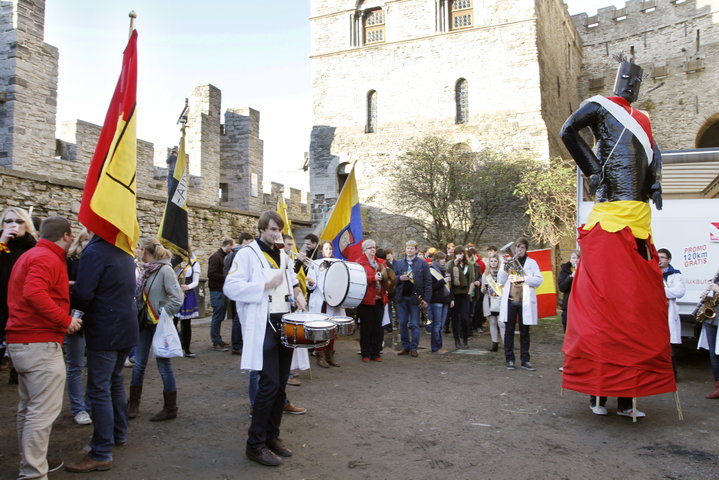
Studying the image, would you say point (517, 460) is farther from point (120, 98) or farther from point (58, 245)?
point (120, 98)

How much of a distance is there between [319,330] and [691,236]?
23.4 ft

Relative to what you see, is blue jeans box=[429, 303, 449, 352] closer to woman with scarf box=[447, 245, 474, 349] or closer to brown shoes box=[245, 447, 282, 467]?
woman with scarf box=[447, 245, 474, 349]

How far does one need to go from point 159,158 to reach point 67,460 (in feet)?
57.2

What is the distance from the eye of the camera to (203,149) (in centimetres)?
2106

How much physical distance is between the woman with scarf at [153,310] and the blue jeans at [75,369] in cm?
46

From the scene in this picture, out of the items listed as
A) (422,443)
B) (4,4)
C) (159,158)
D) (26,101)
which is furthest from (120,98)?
(159,158)

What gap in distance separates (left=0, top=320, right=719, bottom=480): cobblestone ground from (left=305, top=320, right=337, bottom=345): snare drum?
968 mm

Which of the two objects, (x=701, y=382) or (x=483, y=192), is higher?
(x=483, y=192)

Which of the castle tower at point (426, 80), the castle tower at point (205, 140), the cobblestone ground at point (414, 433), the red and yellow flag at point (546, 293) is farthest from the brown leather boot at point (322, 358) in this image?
the castle tower at point (426, 80)

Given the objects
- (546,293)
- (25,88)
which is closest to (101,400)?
(546,293)

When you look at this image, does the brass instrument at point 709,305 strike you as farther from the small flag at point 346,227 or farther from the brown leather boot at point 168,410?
the brown leather boot at point 168,410

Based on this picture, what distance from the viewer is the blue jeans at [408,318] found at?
9250mm

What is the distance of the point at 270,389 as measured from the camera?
159 inches

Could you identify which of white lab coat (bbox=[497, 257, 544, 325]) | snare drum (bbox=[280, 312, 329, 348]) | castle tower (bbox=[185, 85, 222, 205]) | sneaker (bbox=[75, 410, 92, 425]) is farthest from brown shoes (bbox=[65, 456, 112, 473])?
castle tower (bbox=[185, 85, 222, 205])
